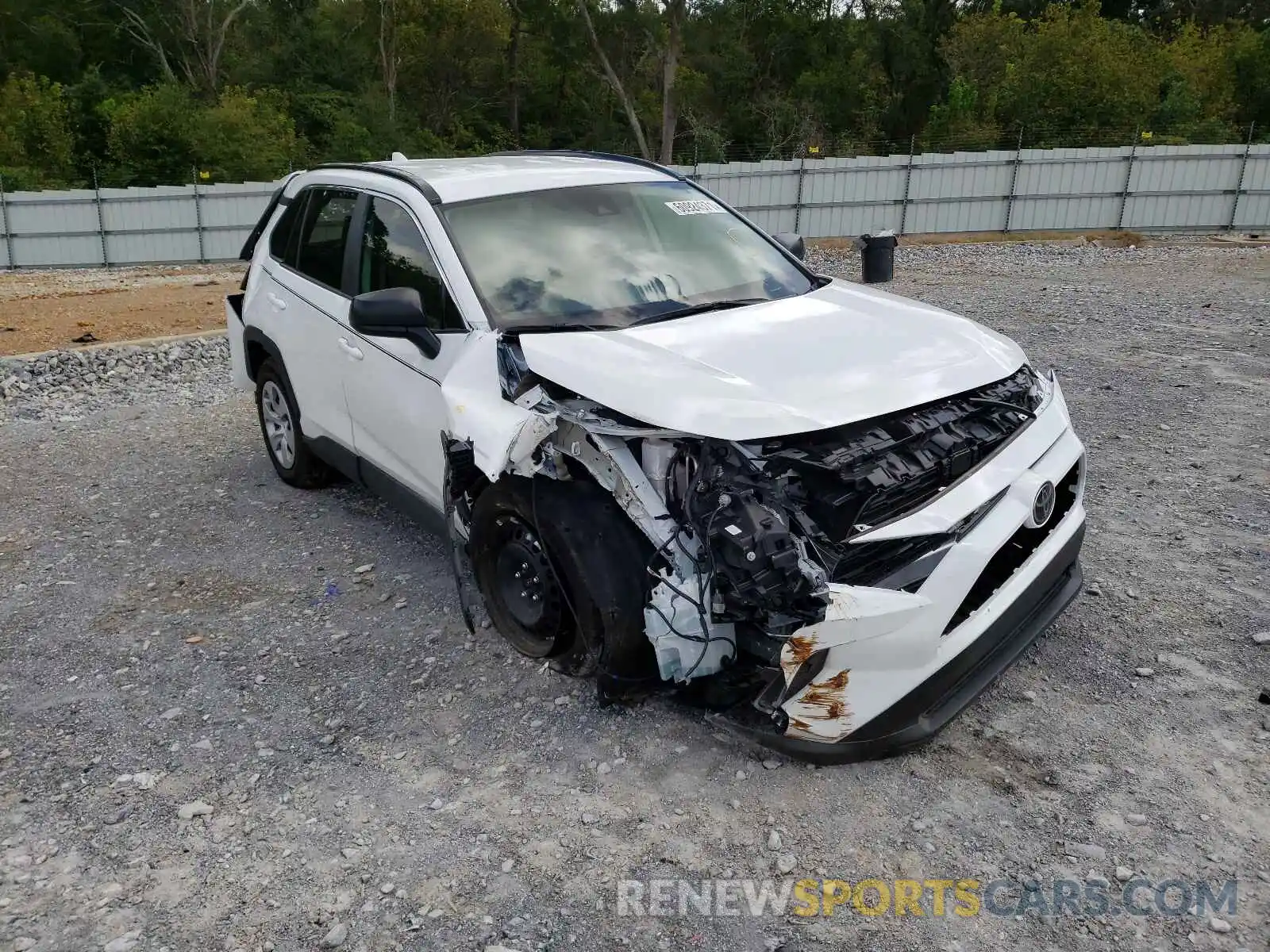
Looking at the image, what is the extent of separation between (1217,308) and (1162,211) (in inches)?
421

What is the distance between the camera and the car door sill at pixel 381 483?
14.4ft

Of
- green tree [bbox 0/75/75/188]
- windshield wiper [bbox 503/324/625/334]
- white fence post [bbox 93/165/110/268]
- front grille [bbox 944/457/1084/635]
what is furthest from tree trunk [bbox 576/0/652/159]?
front grille [bbox 944/457/1084/635]

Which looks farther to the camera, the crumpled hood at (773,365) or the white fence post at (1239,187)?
the white fence post at (1239,187)

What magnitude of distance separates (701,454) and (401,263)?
200 cm

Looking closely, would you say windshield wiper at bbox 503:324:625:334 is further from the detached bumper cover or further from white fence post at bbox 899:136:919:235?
white fence post at bbox 899:136:919:235

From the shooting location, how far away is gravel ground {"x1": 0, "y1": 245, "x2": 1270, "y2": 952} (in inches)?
111

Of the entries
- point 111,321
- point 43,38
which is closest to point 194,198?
point 111,321

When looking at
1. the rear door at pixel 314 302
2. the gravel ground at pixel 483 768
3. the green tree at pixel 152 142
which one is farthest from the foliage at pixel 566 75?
the gravel ground at pixel 483 768

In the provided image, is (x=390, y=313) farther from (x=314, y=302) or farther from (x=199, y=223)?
(x=199, y=223)

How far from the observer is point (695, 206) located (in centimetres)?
499

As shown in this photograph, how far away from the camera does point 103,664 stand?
425cm

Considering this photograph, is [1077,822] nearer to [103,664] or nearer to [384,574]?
[384,574]

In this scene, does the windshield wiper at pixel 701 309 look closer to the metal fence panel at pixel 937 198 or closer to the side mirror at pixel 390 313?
the side mirror at pixel 390 313

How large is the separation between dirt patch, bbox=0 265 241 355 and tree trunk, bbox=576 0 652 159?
924 inches
